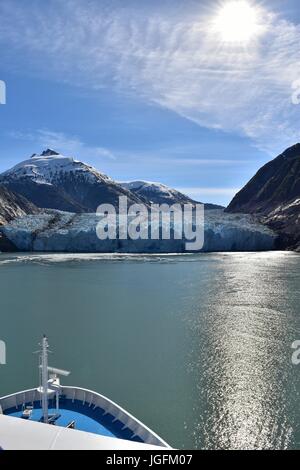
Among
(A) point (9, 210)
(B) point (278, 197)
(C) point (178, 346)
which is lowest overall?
(C) point (178, 346)

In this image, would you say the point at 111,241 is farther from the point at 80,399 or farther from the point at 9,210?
the point at 80,399

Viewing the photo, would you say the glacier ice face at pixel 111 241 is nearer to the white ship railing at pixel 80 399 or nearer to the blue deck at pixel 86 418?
the white ship railing at pixel 80 399

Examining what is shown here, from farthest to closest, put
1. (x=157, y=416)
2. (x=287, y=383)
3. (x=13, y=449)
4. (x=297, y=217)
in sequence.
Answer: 1. (x=297, y=217)
2. (x=287, y=383)
3. (x=157, y=416)
4. (x=13, y=449)

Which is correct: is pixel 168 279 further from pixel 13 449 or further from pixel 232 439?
pixel 13 449

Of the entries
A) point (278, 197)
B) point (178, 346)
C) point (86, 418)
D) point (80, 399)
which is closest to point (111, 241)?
point (278, 197)

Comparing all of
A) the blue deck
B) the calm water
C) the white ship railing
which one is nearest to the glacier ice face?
Result: the calm water

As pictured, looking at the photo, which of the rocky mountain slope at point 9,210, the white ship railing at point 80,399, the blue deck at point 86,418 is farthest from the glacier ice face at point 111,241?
the blue deck at point 86,418

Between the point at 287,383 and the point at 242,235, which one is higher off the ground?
the point at 242,235
